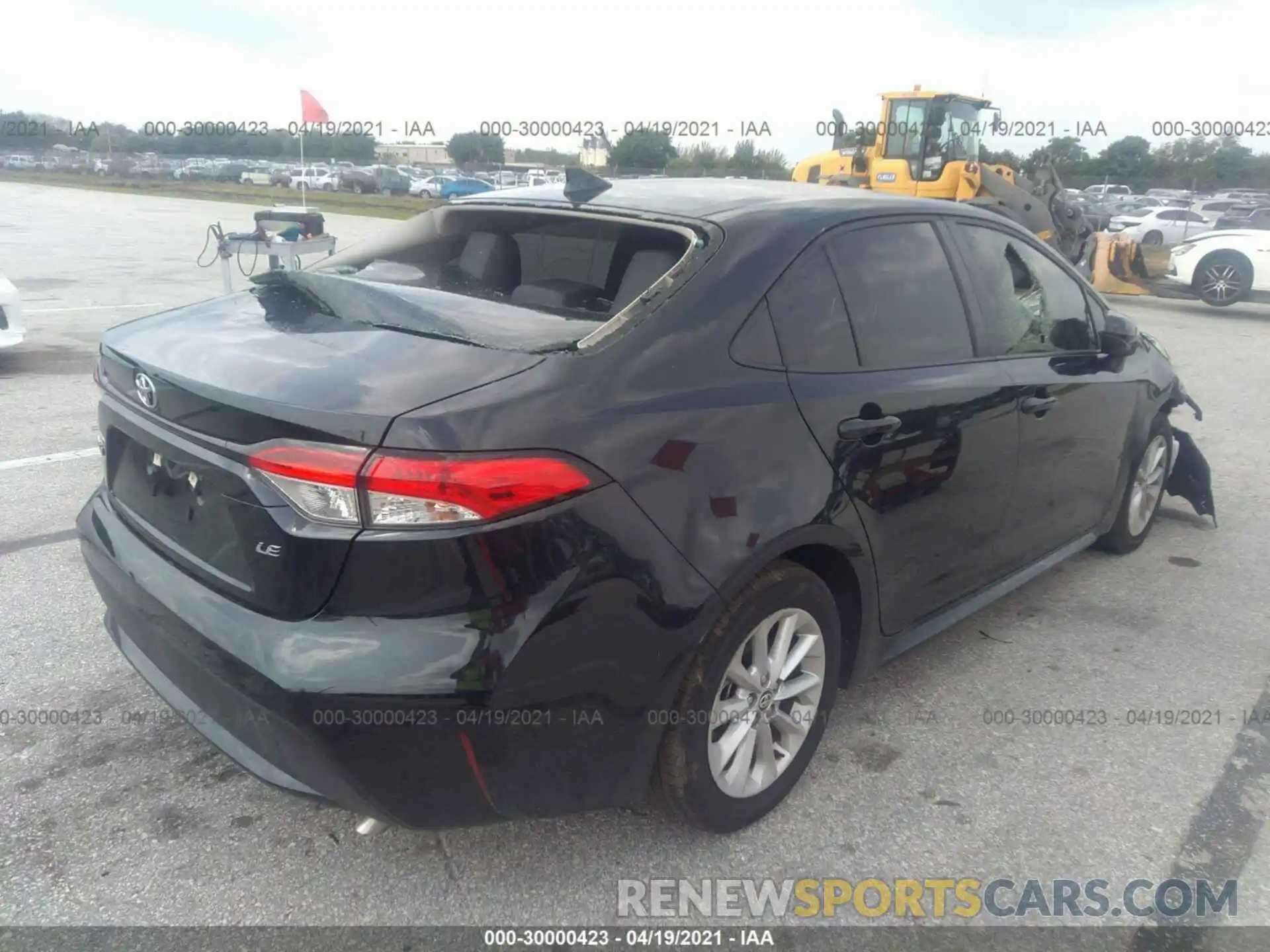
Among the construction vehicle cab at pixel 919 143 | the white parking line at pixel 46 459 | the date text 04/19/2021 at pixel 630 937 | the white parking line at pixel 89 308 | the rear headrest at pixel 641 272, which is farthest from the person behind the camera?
the construction vehicle cab at pixel 919 143

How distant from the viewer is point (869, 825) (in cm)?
274

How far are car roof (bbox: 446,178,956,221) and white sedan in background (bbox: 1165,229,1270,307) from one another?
43.9ft

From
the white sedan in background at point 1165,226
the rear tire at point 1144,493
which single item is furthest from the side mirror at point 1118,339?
the white sedan in background at point 1165,226

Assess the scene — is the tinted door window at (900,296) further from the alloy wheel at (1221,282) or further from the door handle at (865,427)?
the alloy wheel at (1221,282)

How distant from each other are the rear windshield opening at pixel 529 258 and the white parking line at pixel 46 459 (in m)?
3.11

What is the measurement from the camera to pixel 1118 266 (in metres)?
15.6

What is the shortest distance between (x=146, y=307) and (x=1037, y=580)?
10508 mm

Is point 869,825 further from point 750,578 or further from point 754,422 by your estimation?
point 754,422

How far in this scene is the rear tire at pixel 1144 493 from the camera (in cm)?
455

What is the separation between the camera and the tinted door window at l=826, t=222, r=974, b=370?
9.41 feet

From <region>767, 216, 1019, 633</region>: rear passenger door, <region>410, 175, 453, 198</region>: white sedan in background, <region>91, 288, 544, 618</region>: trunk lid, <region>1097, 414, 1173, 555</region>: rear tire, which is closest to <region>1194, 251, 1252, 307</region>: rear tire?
<region>1097, 414, 1173, 555</region>: rear tire

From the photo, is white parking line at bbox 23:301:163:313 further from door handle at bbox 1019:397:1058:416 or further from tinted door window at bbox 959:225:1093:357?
door handle at bbox 1019:397:1058:416

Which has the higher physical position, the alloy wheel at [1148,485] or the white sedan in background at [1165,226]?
the white sedan in background at [1165,226]

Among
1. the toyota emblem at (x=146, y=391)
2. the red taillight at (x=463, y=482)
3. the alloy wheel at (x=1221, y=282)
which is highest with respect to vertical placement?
the toyota emblem at (x=146, y=391)
